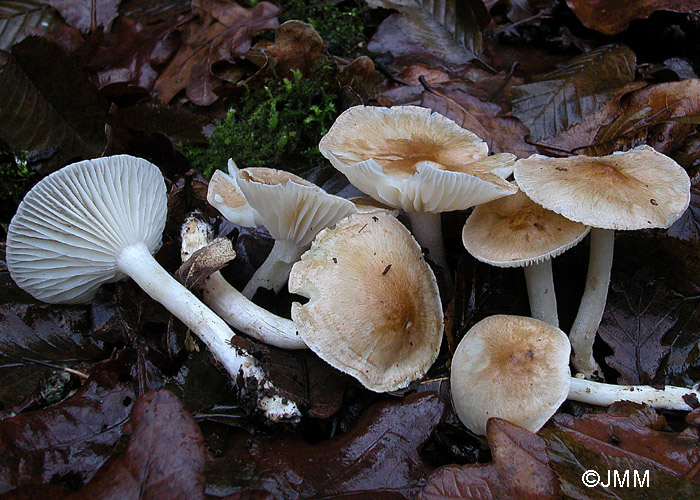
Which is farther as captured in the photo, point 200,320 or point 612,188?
point 200,320

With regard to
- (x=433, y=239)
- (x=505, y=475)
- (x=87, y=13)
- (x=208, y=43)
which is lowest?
(x=505, y=475)

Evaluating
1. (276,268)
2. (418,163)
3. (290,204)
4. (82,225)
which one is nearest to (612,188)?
(418,163)

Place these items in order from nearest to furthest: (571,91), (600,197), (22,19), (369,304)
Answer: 1. (600,197)
2. (369,304)
3. (571,91)
4. (22,19)

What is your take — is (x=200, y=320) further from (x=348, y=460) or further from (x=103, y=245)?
(x=348, y=460)

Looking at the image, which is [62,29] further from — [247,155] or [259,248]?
[259,248]

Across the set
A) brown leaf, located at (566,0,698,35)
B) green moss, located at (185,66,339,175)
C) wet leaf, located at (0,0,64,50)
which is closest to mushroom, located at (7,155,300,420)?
green moss, located at (185,66,339,175)

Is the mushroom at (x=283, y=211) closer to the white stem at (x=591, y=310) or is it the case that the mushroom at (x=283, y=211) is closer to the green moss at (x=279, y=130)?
the green moss at (x=279, y=130)
